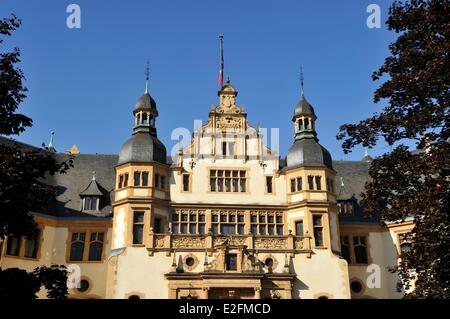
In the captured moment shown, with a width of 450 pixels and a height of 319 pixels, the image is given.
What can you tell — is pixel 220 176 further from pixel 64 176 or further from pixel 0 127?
pixel 0 127

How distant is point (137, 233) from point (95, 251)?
4.32m

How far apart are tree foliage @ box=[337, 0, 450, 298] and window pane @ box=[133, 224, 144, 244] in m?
17.3

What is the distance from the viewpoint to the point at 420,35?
15.9m

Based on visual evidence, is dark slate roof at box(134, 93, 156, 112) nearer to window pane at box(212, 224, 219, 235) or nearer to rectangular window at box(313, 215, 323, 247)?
window pane at box(212, 224, 219, 235)

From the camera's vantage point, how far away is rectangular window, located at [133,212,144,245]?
30594mm

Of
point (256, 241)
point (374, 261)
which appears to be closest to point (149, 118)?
point (256, 241)

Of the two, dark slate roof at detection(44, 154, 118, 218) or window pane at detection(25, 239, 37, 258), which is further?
dark slate roof at detection(44, 154, 118, 218)

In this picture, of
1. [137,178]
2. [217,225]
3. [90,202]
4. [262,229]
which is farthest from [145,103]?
[262,229]

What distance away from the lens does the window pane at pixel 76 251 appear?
32812 mm

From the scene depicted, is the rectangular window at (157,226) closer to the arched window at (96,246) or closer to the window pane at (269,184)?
the arched window at (96,246)

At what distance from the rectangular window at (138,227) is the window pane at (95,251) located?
3.97 m

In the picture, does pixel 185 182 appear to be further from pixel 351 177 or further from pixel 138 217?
pixel 351 177

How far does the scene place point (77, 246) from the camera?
33.2 metres

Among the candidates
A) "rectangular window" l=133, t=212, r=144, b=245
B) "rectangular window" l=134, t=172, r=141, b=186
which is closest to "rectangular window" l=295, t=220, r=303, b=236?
"rectangular window" l=133, t=212, r=144, b=245
